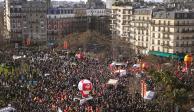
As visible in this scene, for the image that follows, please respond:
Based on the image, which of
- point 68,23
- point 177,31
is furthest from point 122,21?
point 68,23

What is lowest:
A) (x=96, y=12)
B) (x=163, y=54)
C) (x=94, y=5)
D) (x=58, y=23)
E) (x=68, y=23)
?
(x=163, y=54)

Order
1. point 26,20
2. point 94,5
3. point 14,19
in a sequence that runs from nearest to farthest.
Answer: point 14,19 → point 26,20 → point 94,5

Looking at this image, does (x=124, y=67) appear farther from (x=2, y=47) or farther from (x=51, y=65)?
(x=2, y=47)

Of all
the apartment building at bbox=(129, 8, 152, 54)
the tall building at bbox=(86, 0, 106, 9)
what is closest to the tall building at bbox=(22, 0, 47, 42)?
the apartment building at bbox=(129, 8, 152, 54)

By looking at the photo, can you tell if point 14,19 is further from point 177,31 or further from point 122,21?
point 177,31

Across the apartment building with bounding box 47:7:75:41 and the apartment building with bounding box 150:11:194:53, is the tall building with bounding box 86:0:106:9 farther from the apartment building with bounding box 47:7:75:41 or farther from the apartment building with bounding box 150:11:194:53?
the apartment building with bounding box 150:11:194:53

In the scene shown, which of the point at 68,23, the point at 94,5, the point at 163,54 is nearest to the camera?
the point at 163,54

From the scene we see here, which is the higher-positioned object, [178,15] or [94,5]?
[94,5]
